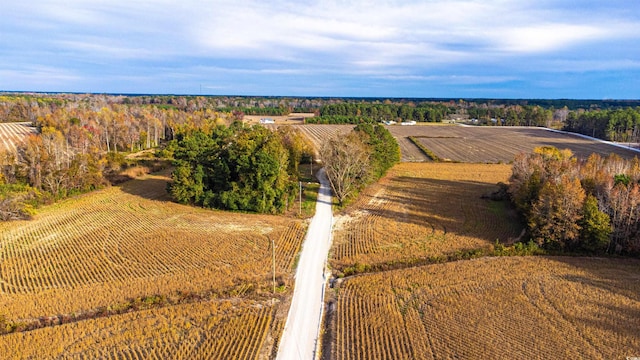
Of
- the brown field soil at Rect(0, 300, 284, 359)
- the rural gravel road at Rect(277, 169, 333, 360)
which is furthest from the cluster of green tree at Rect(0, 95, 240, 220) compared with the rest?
the rural gravel road at Rect(277, 169, 333, 360)

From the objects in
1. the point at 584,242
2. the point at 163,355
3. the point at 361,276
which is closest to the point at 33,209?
the point at 163,355

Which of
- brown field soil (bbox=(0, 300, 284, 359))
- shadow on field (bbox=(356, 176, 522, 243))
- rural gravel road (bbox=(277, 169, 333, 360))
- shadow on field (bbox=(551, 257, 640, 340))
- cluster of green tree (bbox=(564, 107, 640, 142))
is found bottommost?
brown field soil (bbox=(0, 300, 284, 359))

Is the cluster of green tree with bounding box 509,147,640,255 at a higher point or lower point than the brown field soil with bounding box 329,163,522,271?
higher

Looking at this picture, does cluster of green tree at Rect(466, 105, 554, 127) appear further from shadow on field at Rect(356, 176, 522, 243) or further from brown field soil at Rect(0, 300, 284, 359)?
brown field soil at Rect(0, 300, 284, 359)

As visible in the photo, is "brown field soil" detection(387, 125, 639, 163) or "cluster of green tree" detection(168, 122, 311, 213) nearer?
"cluster of green tree" detection(168, 122, 311, 213)

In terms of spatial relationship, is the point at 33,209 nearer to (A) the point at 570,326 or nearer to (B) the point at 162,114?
(A) the point at 570,326

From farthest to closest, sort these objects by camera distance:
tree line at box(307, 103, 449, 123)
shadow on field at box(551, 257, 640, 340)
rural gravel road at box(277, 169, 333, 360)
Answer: tree line at box(307, 103, 449, 123) < shadow on field at box(551, 257, 640, 340) < rural gravel road at box(277, 169, 333, 360)
